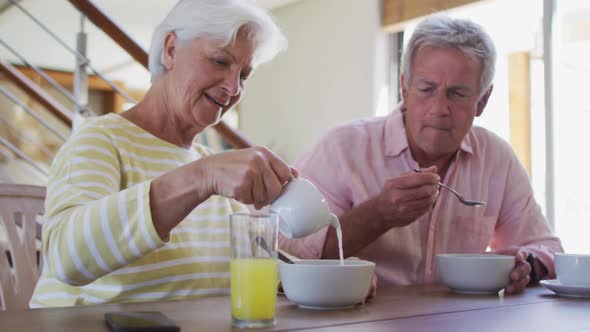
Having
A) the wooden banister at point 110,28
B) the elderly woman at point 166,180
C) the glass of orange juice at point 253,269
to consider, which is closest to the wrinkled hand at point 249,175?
the elderly woman at point 166,180

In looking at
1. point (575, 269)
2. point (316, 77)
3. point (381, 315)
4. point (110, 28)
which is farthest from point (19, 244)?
point (316, 77)

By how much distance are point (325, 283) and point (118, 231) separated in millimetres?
317

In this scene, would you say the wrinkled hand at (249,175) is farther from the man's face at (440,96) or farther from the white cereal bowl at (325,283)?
the man's face at (440,96)

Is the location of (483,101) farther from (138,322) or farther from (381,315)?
(138,322)

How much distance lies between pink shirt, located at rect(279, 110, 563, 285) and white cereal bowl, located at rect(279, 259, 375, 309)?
21.8 inches

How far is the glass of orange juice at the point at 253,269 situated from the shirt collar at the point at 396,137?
0.93 metres

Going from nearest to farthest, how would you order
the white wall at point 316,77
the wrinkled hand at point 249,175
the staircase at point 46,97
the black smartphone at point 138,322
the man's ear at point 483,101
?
1. the black smartphone at point 138,322
2. the wrinkled hand at point 249,175
3. the man's ear at point 483,101
4. the staircase at point 46,97
5. the white wall at point 316,77

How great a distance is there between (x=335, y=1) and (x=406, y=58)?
138 inches

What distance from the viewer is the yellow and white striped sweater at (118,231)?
3.19ft

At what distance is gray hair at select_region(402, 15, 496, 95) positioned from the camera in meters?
1.63

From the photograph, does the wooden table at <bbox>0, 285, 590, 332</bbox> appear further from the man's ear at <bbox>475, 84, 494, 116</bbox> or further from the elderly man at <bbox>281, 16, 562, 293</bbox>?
the man's ear at <bbox>475, 84, 494, 116</bbox>

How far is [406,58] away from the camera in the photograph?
5.55 ft

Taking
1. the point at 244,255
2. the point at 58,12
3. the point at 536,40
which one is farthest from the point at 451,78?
the point at 58,12

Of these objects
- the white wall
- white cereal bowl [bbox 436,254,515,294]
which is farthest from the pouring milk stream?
the white wall
